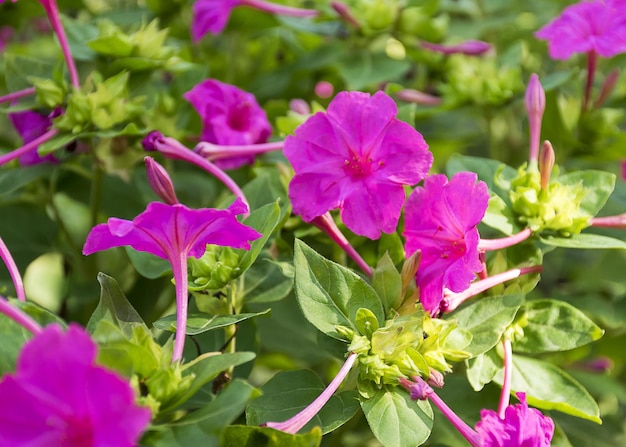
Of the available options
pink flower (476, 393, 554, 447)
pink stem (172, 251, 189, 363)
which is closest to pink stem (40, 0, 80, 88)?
pink stem (172, 251, 189, 363)

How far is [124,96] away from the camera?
1243 mm

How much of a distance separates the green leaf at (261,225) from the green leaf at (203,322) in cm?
8

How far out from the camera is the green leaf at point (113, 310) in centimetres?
85

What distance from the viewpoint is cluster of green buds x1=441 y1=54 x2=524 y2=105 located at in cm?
150

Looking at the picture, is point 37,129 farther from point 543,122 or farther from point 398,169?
point 543,122

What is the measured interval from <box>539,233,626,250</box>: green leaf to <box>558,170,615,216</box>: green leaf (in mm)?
77

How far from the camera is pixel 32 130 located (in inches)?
50.5

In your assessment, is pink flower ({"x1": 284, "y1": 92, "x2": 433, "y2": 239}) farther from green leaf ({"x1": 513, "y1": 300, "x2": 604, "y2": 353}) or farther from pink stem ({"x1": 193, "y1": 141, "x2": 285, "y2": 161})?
green leaf ({"x1": 513, "y1": 300, "x2": 604, "y2": 353})

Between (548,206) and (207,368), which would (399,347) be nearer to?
(207,368)

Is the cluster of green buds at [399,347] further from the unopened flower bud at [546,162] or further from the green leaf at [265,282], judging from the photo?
the unopened flower bud at [546,162]

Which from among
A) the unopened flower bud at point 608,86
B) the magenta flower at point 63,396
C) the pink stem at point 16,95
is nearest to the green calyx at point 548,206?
the unopened flower bud at point 608,86

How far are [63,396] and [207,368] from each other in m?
0.19

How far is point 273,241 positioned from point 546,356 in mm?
705

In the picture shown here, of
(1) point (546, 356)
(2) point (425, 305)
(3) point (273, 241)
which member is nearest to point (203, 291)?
(3) point (273, 241)
